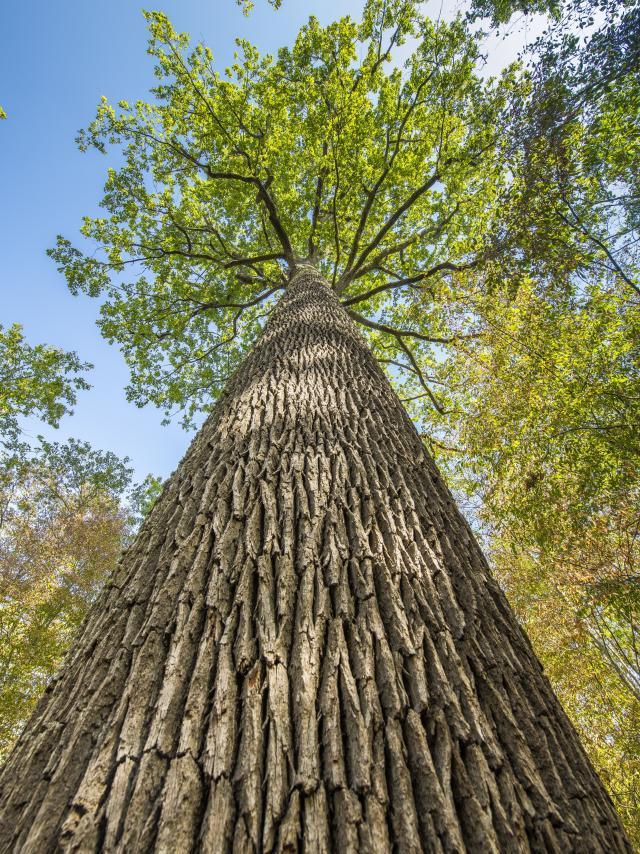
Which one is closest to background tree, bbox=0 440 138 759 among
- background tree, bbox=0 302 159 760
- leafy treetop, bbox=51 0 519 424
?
background tree, bbox=0 302 159 760

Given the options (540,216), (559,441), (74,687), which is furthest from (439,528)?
(540,216)

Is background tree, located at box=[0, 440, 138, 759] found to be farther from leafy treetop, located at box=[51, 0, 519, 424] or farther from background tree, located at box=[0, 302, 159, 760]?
leafy treetop, located at box=[51, 0, 519, 424]

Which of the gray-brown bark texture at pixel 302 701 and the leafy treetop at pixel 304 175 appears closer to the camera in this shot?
the gray-brown bark texture at pixel 302 701

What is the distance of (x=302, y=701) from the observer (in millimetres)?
973

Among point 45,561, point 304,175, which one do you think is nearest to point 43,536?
point 45,561

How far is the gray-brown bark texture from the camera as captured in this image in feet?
2.62

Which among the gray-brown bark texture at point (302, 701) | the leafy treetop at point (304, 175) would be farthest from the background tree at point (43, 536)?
the gray-brown bark texture at point (302, 701)

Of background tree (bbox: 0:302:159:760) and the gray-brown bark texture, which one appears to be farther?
background tree (bbox: 0:302:159:760)

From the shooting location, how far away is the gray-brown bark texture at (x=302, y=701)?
2.62 feet

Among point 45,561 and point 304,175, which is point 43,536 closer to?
point 45,561

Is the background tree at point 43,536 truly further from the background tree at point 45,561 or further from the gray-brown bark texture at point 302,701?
the gray-brown bark texture at point 302,701

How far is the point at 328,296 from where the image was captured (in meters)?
4.83

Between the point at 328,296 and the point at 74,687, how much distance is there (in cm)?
448

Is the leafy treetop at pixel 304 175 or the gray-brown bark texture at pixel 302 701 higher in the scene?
the leafy treetop at pixel 304 175
